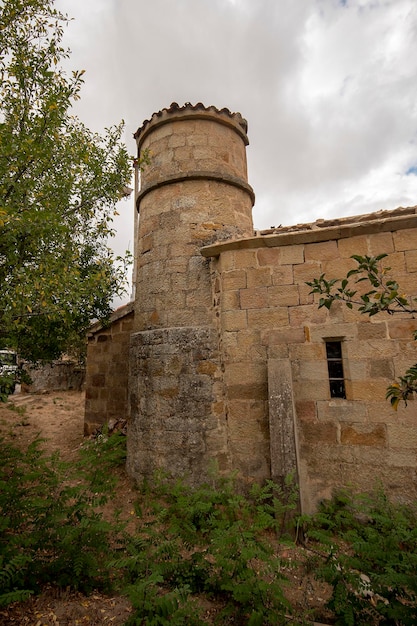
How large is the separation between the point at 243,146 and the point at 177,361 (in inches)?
169

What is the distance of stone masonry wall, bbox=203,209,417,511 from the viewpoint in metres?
3.84

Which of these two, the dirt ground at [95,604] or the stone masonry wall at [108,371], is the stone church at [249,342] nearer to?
the dirt ground at [95,604]

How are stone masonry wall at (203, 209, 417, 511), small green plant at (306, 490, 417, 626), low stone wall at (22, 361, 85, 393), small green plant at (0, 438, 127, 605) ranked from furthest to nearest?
1. low stone wall at (22, 361, 85, 393)
2. stone masonry wall at (203, 209, 417, 511)
3. small green plant at (0, 438, 127, 605)
4. small green plant at (306, 490, 417, 626)

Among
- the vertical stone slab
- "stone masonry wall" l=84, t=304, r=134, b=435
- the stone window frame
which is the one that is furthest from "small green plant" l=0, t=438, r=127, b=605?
"stone masonry wall" l=84, t=304, r=134, b=435

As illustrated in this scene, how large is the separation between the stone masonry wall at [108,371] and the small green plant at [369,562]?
4652 mm

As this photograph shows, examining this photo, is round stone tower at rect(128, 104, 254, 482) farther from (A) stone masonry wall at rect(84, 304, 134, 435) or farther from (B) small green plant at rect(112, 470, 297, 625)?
(A) stone masonry wall at rect(84, 304, 134, 435)

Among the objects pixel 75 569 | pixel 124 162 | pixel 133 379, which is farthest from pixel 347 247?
pixel 75 569

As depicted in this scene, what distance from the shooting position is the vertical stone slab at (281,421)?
3672 mm

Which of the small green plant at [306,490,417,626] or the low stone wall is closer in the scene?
the small green plant at [306,490,417,626]

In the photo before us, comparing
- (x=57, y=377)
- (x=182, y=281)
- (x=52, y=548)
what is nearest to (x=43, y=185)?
(x=182, y=281)

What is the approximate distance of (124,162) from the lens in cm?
464

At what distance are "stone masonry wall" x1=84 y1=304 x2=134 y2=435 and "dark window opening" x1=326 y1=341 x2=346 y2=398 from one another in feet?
14.6

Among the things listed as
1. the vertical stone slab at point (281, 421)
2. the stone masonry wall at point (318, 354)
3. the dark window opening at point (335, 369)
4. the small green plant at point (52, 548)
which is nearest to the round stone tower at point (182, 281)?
the stone masonry wall at point (318, 354)

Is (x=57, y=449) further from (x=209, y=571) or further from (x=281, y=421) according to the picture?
(x=281, y=421)
